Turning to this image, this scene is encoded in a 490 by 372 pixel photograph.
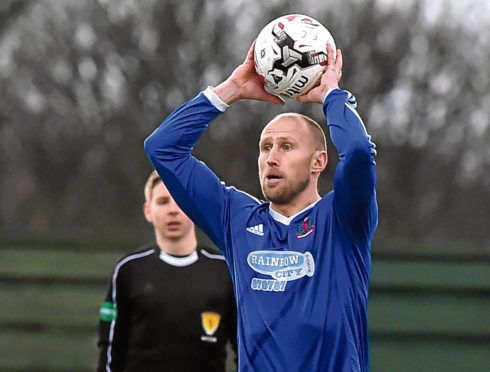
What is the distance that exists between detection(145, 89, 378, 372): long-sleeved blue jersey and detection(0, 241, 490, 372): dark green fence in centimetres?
396

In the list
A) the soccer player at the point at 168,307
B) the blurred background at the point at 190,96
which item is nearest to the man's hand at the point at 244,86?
the soccer player at the point at 168,307

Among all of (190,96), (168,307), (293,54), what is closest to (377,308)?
(168,307)

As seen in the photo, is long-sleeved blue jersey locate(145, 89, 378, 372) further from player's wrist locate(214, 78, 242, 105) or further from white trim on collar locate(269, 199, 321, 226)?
player's wrist locate(214, 78, 242, 105)

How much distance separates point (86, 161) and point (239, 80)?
9235mm

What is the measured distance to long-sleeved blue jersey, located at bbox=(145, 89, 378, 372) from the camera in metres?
3.33

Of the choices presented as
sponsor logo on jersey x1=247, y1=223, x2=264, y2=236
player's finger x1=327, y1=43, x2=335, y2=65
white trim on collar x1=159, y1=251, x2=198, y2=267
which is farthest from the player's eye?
player's finger x1=327, y1=43, x2=335, y2=65

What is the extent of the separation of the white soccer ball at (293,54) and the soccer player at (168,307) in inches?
60.6

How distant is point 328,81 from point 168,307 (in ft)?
6.26

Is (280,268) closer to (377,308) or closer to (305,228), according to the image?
(305,228)

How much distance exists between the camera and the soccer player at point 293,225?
10.9 ft

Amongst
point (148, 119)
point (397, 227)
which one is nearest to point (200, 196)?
point (397, 227)

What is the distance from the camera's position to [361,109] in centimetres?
1138

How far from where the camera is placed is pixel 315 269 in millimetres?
3412

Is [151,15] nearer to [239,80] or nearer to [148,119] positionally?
[148,119]
